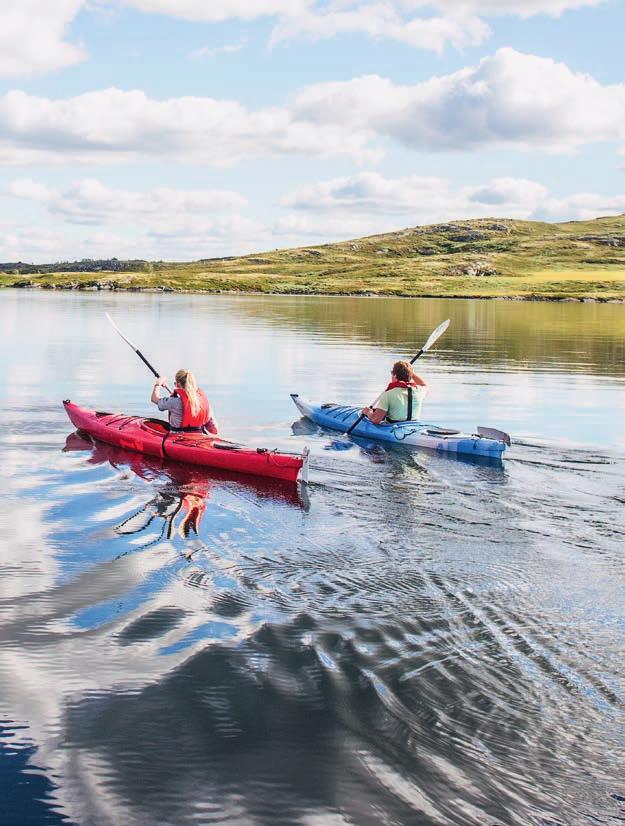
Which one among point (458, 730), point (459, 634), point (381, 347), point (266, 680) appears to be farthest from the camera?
point (381, 347)

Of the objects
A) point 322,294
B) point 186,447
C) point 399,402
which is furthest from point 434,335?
point 322,294

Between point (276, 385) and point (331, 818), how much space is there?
2431 centimetres

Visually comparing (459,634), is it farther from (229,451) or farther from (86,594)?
(229,451)

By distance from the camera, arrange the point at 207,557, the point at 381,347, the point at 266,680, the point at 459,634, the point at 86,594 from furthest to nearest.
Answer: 1. the point at 381,347
2. the point at 207,557
3. the point at 86,594
4. the point at 459,634
5. the point at 266,680

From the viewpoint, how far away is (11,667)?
7.47 metres

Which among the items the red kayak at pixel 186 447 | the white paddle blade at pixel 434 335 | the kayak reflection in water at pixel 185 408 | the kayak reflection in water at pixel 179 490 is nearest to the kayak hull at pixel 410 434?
the white paddle blade at pixel 434 335

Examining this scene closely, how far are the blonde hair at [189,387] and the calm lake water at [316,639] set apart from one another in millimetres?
1379

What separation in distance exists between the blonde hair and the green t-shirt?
415 cm

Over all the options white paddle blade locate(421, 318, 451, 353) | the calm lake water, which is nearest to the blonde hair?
the calm lake water

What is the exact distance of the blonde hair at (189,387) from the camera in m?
16.8

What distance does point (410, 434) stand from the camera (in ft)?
59.9

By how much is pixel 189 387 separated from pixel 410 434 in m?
4.82

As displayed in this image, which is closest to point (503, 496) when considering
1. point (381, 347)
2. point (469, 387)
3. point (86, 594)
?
point (86, 594)

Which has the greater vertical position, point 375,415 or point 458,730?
point 375,415
